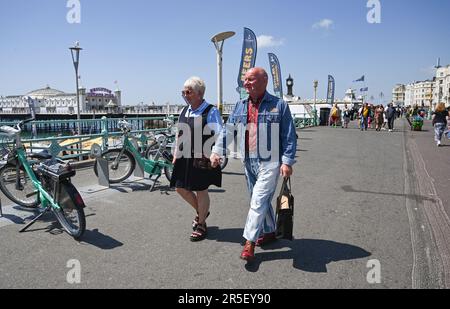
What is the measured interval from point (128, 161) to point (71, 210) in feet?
8.82

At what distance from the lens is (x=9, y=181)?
484cm

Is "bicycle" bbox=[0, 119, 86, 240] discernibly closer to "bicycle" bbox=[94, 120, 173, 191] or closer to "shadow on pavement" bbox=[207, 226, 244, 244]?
"shadow on pavement" bbox=[207, 226, 244, 244]

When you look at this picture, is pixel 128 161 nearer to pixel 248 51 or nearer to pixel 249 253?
pixel 249 253

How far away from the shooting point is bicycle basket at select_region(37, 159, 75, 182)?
12.4 ft

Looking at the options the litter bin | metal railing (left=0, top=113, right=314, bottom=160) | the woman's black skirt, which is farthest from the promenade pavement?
the litter bin

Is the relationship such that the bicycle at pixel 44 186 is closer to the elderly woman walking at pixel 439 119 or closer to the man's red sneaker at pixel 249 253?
the man's red sneaker at pixel 249 253

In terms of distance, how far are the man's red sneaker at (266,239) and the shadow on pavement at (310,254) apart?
5cm

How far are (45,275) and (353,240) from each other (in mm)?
3218

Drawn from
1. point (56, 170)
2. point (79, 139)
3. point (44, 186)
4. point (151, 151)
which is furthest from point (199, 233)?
point (79, 139)

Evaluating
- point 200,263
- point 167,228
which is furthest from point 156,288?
point 167,228

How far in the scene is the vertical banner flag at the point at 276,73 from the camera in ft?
61.5

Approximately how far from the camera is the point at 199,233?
3.88 metres

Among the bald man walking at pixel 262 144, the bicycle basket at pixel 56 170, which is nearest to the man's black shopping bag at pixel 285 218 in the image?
the bald man walking at pixel 262 144
